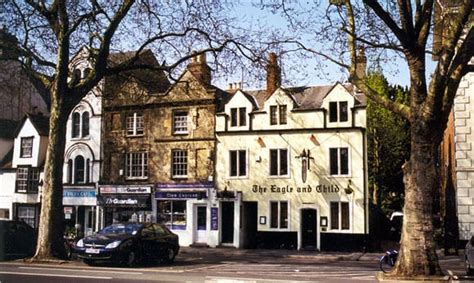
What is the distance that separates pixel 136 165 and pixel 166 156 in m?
2.27

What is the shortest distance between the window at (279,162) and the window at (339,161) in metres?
2.62

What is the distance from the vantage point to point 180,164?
111 feet

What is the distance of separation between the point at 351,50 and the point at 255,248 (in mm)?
15976

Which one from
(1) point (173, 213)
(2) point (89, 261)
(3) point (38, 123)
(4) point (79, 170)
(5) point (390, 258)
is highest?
(3) point (38, 123)

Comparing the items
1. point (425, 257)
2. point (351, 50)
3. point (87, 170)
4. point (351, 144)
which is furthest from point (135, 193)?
point (425, 257)

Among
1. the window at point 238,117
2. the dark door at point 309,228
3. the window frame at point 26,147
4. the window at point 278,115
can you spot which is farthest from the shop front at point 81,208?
the dark door at point 309,228

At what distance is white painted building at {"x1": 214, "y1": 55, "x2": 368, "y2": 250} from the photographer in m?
30.0

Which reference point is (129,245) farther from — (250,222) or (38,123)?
(38,123)

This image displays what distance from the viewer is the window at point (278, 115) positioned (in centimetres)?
3188

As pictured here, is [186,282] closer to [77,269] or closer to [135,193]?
[77,269]

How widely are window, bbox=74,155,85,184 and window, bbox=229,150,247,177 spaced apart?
34.7 ft

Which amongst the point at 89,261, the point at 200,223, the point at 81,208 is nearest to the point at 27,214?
the point at 81,208

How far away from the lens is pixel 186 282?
48.2 feet

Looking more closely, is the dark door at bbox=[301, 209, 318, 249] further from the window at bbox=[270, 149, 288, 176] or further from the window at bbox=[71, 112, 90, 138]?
the window at bbox=[71, 112, 90, 138]
